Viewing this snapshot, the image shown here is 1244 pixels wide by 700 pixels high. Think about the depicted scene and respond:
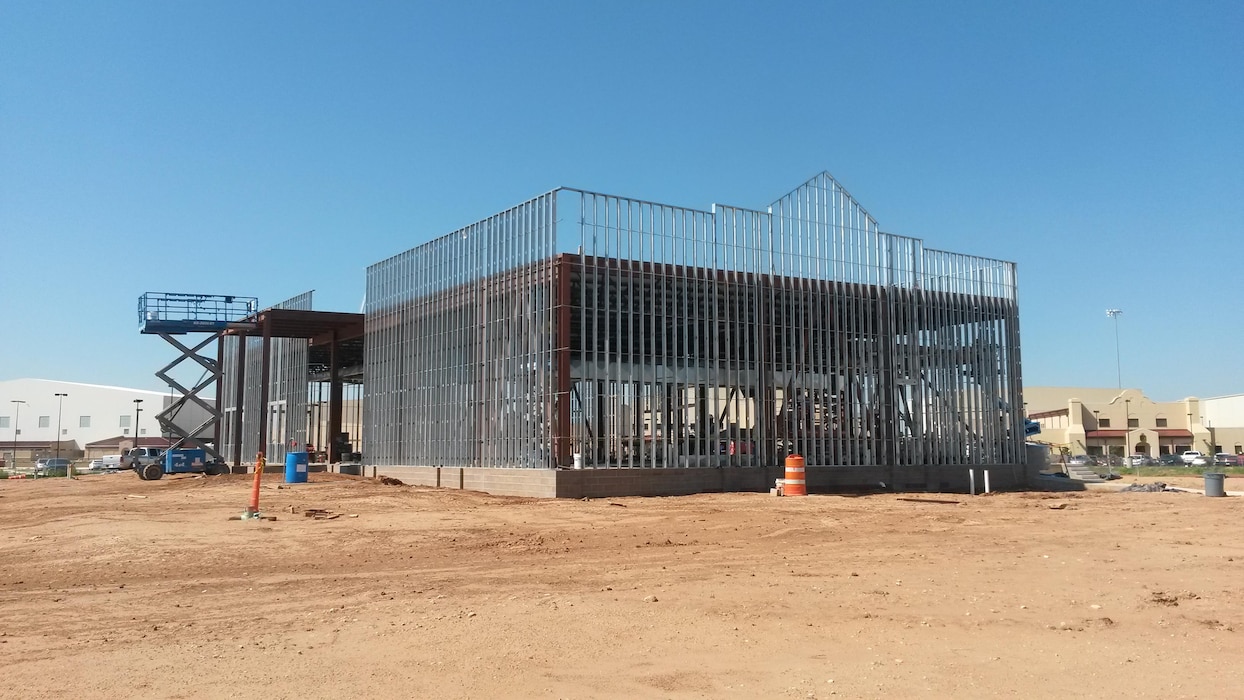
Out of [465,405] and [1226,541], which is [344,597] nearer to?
[1226,541]

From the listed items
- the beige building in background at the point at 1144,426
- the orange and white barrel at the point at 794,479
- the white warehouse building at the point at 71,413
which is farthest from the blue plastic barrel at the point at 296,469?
the white warehouse building at the point at 71,413

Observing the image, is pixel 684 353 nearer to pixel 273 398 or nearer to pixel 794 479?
pixel 794 479

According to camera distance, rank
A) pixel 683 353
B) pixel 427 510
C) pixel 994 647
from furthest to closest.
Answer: pixel 683 353, pixel 427 510, pixel 994 647

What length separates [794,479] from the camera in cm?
2817

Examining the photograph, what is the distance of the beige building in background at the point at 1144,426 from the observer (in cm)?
9681

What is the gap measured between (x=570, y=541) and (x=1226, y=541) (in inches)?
485

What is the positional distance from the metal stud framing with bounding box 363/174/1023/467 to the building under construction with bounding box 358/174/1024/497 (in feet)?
0.26

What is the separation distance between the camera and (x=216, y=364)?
46562 millimetres

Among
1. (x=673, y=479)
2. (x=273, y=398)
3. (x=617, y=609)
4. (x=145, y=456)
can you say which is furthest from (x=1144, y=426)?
(x=617, y=609)

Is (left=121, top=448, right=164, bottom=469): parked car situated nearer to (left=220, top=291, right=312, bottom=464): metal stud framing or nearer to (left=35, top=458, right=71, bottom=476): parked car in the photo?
(left=220, top=291, right=312, bottom=464): metal stud framing

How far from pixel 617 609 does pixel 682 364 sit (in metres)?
20.4

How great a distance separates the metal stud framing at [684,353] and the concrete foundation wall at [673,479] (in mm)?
482

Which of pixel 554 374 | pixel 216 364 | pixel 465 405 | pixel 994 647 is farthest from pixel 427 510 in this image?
pixel 216 364

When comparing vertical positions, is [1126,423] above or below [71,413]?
below
